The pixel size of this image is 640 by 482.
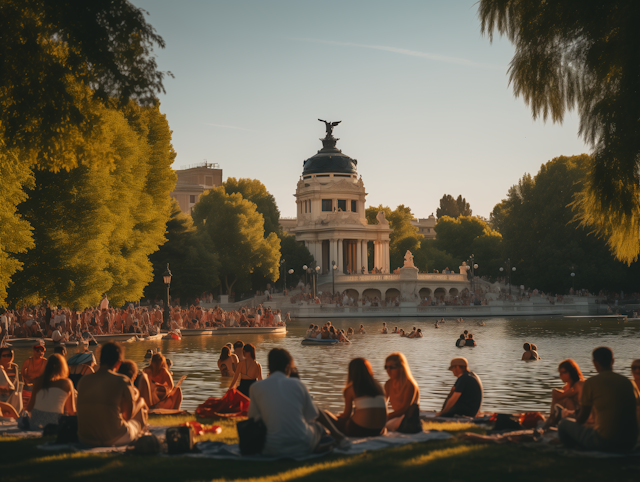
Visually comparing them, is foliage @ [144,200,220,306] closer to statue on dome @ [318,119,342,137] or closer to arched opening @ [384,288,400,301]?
arched opening @ [384,288,400,301]

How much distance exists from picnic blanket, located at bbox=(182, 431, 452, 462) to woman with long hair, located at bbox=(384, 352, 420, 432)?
0.17 m

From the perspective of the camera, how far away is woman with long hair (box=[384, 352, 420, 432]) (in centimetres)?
1007

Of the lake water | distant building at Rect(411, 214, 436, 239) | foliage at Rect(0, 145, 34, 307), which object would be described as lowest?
the lake water

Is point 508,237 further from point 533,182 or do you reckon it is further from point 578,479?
point 578,479

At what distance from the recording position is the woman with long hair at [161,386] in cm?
1342

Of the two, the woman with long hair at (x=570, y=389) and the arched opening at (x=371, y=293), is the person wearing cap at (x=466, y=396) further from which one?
the arched opening at (x=371, y=293)

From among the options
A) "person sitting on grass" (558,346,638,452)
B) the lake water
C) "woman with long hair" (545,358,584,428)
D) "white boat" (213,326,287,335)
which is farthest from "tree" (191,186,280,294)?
"person sitting on grass" (558,346,638,452)

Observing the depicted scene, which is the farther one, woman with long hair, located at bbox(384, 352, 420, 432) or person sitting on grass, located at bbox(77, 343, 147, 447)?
woman with long hair, located at bbox(384, 352, 420, 432)

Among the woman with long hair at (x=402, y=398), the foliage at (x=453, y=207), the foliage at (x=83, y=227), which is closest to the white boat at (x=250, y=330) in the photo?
the foliage at (x=83, y=227)

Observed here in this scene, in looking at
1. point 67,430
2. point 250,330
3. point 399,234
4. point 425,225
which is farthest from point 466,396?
point 425,225

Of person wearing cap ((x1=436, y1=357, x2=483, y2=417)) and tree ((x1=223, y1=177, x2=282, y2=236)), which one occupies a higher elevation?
tree ((x1=223, y1=177, x2=282, y2=236))

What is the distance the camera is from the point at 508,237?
83.1 m

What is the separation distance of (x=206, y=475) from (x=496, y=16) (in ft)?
30.1

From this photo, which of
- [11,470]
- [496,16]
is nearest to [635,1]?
[496,16]
